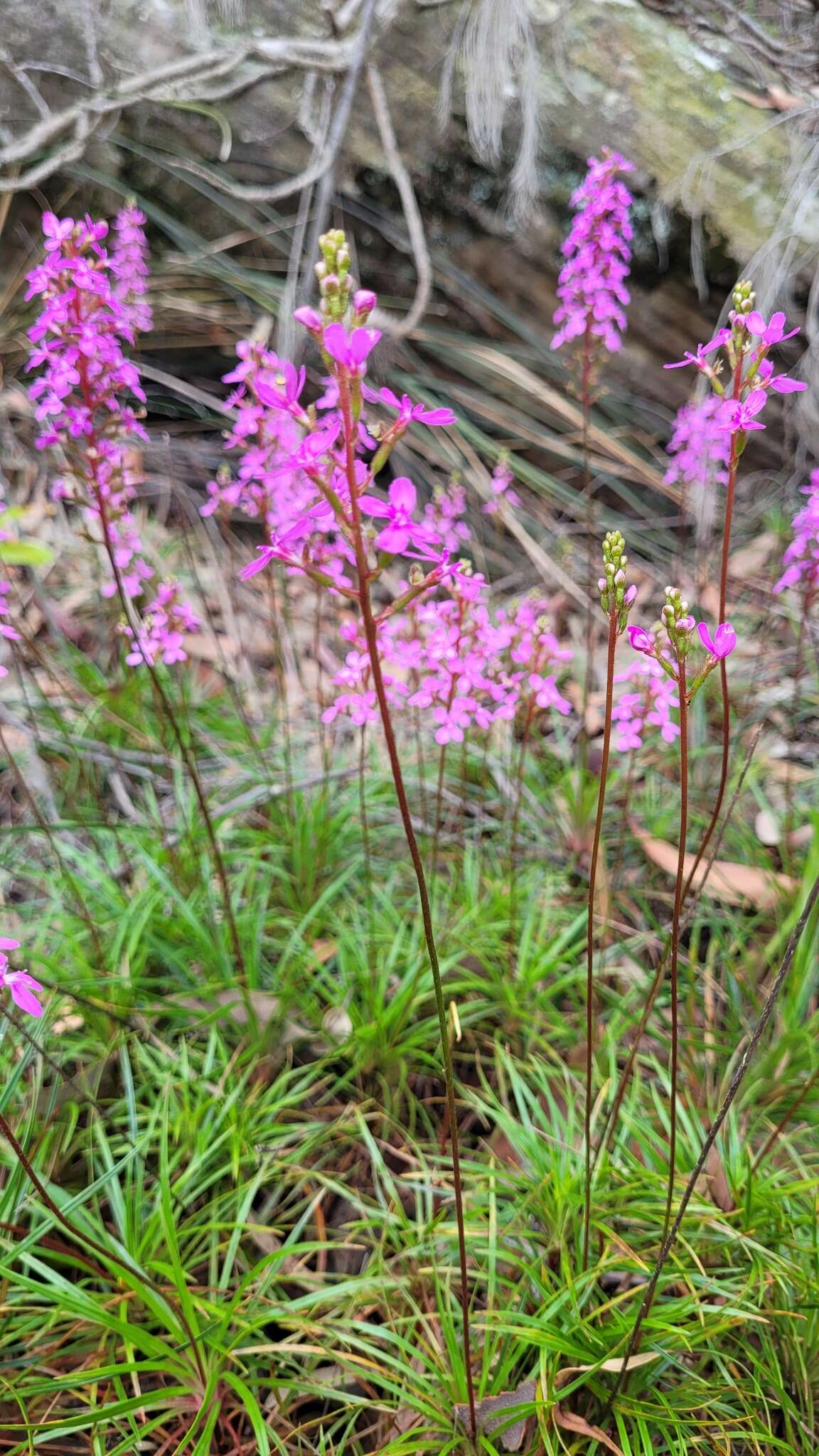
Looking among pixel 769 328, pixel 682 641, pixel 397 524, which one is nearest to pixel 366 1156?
pixel 682 641

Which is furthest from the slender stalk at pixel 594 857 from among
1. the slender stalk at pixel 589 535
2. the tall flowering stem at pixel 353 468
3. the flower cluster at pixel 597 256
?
the flower cluster at pixel 597 256

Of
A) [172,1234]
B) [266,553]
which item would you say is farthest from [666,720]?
[172,1234]

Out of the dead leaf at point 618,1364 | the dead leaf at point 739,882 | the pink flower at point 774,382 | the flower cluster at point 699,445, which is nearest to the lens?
the pink flower at point 774,382

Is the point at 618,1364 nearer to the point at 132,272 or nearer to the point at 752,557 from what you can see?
the point at 132,272

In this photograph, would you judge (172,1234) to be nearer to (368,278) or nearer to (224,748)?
(224,748)

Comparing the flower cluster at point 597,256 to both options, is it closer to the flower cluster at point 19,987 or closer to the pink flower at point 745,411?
the pink flower at point 745,411

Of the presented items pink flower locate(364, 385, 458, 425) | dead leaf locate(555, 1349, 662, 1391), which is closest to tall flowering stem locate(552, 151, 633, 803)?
pink flower locate(364, 385, 458, 425)
